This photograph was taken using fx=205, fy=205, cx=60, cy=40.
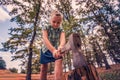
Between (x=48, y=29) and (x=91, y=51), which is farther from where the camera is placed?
(x=91, y=51)

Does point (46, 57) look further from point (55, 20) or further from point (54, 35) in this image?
point (55, 20)

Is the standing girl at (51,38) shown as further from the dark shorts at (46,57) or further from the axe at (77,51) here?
the axe at (77,51)

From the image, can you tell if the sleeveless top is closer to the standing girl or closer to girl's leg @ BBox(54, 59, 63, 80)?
Answer: the standing girl

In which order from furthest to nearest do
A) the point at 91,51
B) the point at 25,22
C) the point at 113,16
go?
the point at 91,51 → the point at 113,16 → the point at 25,22

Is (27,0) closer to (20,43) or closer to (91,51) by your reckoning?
(20,43)

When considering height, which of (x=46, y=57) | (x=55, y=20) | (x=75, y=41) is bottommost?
(x=75, y=41)

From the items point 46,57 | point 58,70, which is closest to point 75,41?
point 58,70

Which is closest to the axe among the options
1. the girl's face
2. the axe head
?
the axe head

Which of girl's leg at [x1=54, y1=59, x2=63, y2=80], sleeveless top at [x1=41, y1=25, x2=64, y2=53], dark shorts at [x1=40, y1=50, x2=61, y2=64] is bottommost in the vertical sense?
girl's leg at [x1=54, y1=59, x2=63, y2=80]

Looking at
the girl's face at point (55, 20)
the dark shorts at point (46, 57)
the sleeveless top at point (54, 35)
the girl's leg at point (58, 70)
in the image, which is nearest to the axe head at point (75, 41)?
the girl's leg at point (58, 70)

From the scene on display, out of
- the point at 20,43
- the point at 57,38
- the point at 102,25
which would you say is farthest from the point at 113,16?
the point at 57,38

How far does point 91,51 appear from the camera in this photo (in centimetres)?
4369

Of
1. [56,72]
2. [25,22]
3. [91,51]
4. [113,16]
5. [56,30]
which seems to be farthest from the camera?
[91,51]

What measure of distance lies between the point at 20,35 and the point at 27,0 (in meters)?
4.23
